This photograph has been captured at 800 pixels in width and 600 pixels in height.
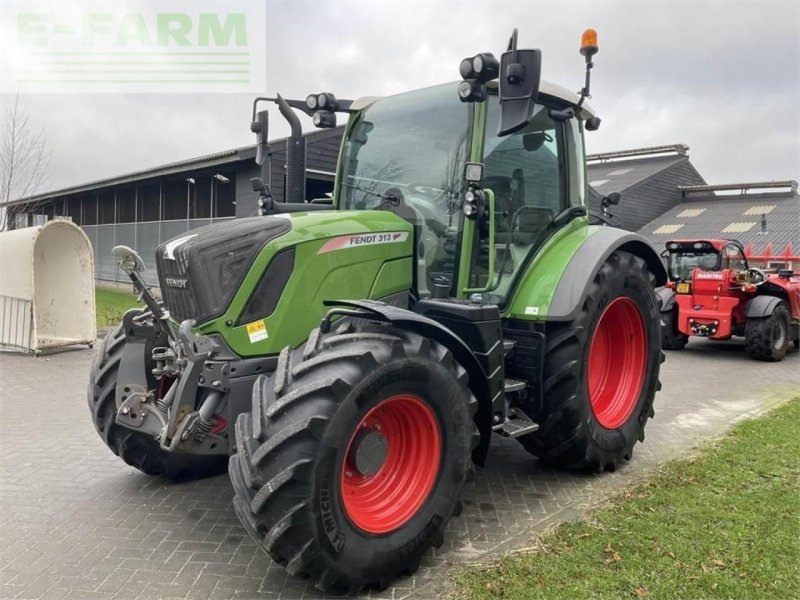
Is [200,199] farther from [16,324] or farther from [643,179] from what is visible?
[643,179]

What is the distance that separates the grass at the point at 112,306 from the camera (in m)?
12.4

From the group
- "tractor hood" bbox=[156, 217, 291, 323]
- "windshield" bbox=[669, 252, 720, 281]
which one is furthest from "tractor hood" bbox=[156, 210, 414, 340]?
"windshield" bbox=[669, 252, 720, 281]

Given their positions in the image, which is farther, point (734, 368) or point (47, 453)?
point (734, 368)

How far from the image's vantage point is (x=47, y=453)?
15.3 ft

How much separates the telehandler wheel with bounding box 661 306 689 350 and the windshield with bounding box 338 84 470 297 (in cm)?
786

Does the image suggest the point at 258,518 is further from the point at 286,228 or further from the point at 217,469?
the point at 217,469

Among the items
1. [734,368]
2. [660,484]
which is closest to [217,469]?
[660,484]

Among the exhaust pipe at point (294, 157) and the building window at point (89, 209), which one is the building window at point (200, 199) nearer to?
the building window at point (89, 209)

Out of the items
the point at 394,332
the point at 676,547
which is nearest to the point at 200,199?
the point at 394,332

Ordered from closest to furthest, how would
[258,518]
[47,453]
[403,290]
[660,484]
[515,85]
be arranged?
[258,518] → [515,85] → [403,290] → [660,484] → [47,453]

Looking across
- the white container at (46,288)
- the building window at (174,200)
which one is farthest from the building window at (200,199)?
the white container at (46,288)

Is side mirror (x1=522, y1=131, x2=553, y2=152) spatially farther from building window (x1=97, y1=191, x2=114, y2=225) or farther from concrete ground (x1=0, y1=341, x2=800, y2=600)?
building window (x1=97, y1=191, x2=114, y2=225)

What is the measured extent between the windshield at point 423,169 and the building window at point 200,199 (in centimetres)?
1326

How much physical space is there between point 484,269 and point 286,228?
1309 millimetres
